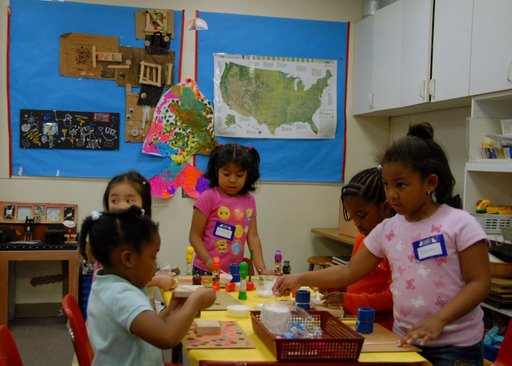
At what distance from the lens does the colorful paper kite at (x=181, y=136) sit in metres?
4.34

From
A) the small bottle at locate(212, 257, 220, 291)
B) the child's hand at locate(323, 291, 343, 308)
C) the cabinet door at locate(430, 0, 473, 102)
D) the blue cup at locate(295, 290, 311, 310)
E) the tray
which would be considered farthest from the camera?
the cabinet door at locate(430, 0, 473, 102)

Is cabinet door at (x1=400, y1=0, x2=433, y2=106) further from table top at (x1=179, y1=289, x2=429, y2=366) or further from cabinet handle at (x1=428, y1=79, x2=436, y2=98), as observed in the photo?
table top at (x1=179, y1=289, x2=429, y2=366)

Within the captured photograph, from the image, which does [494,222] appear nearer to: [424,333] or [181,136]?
[424,333]

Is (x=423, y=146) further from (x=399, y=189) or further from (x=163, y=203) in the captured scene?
(x=163, y=203)

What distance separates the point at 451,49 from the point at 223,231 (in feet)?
5.89

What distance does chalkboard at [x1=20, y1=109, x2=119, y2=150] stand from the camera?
4145 mm

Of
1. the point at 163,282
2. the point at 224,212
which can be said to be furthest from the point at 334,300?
the point at 224,212

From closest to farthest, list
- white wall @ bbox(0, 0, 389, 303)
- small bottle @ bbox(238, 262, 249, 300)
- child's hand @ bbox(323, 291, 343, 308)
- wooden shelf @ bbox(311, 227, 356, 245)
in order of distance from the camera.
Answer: child's hand @ bbox(323, 291, 343, 308), small bottle @ bbox(238, 262, 249, 300), wooden shelf @ bbox(311, 227, 356, 245), white wall @ bbox(0, 0, 389, 303)

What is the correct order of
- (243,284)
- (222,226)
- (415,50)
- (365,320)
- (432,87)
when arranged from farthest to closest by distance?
(415,50)
(432,87)
(222,226)
(243,284)
(365,320)

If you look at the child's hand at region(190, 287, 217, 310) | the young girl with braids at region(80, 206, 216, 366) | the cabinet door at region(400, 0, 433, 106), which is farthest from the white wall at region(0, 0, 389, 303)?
the child's hand at region(190, 287, 217, 310)

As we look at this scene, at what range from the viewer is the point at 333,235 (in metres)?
4.30

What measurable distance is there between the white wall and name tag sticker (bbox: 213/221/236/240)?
153 cm

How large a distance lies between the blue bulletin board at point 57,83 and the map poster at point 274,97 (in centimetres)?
72

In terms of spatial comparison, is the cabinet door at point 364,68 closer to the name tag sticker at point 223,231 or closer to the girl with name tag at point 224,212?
the girl with name tag at point 224,212
